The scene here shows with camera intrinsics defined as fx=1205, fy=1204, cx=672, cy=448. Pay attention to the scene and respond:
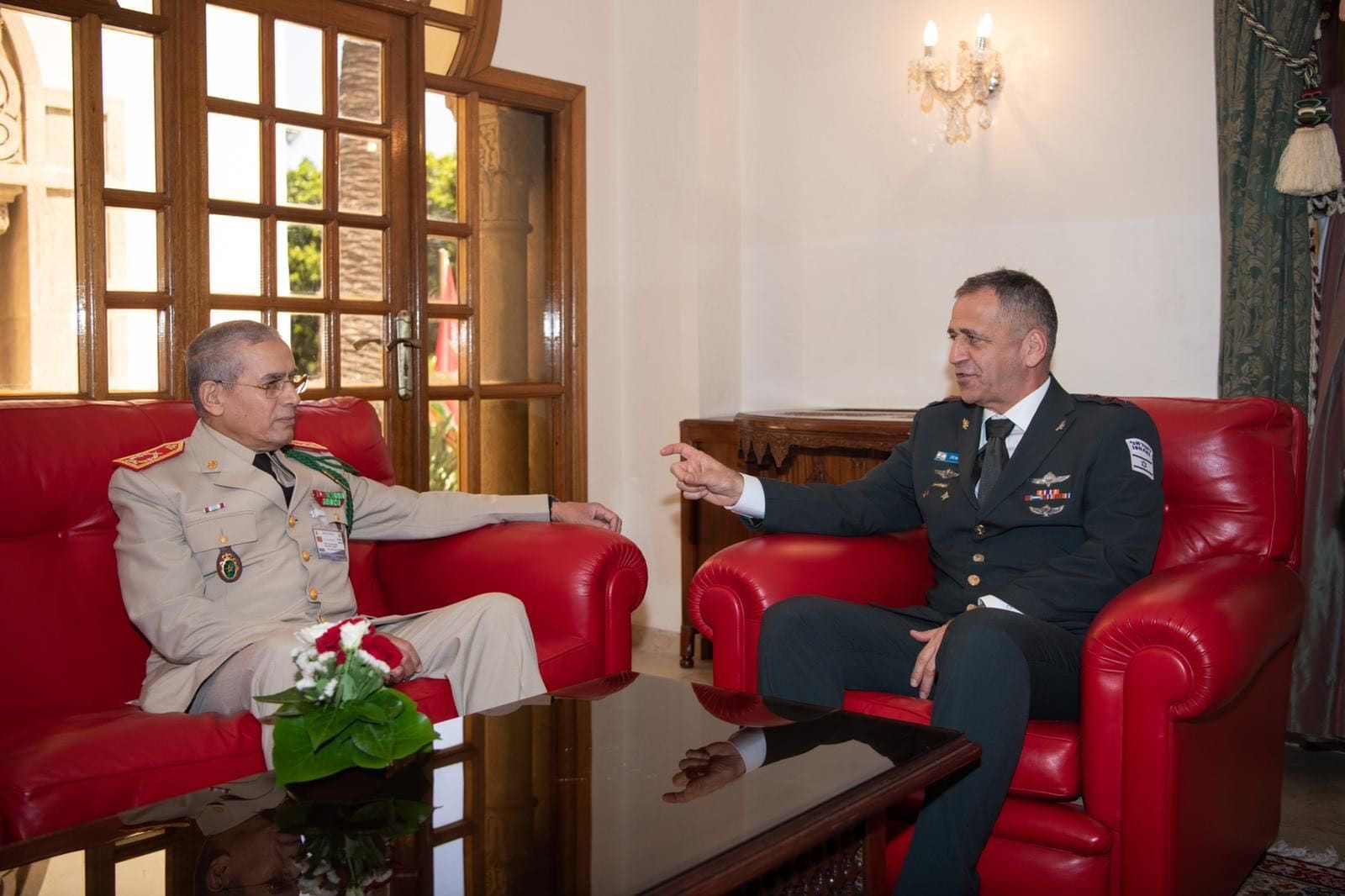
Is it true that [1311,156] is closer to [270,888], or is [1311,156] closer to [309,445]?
[309,445]

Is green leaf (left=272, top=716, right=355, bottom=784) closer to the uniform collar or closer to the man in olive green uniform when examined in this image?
the man in olive green uniform

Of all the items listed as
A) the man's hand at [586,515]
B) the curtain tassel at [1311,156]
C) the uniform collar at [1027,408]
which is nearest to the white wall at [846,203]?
the curtain tassel at [1311,156]

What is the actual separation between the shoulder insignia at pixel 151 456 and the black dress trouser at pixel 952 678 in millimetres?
1181

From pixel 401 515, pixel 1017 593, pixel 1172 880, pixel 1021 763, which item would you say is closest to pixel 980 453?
pixel 1017 593

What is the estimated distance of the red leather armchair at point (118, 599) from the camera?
1.80m

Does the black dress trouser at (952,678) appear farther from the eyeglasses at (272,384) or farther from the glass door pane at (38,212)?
the glass door pane at (38,212)

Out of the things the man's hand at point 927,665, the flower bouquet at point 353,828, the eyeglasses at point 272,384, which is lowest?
the flower bouquet at point 353,828

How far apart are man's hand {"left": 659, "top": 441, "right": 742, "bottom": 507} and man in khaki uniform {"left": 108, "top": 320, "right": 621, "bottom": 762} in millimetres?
475

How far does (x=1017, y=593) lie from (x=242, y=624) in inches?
55.6

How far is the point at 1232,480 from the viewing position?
7.82ft

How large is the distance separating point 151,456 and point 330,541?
38 centimetres

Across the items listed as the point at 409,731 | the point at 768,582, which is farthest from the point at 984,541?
the point at 409,731

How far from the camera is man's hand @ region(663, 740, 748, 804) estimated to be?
60.7 inches

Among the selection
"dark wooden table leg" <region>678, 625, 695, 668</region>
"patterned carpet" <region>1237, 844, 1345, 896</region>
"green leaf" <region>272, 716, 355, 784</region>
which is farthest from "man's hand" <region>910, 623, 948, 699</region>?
"dark wooden table leg" <region>678, 625, 695, 668</region>
